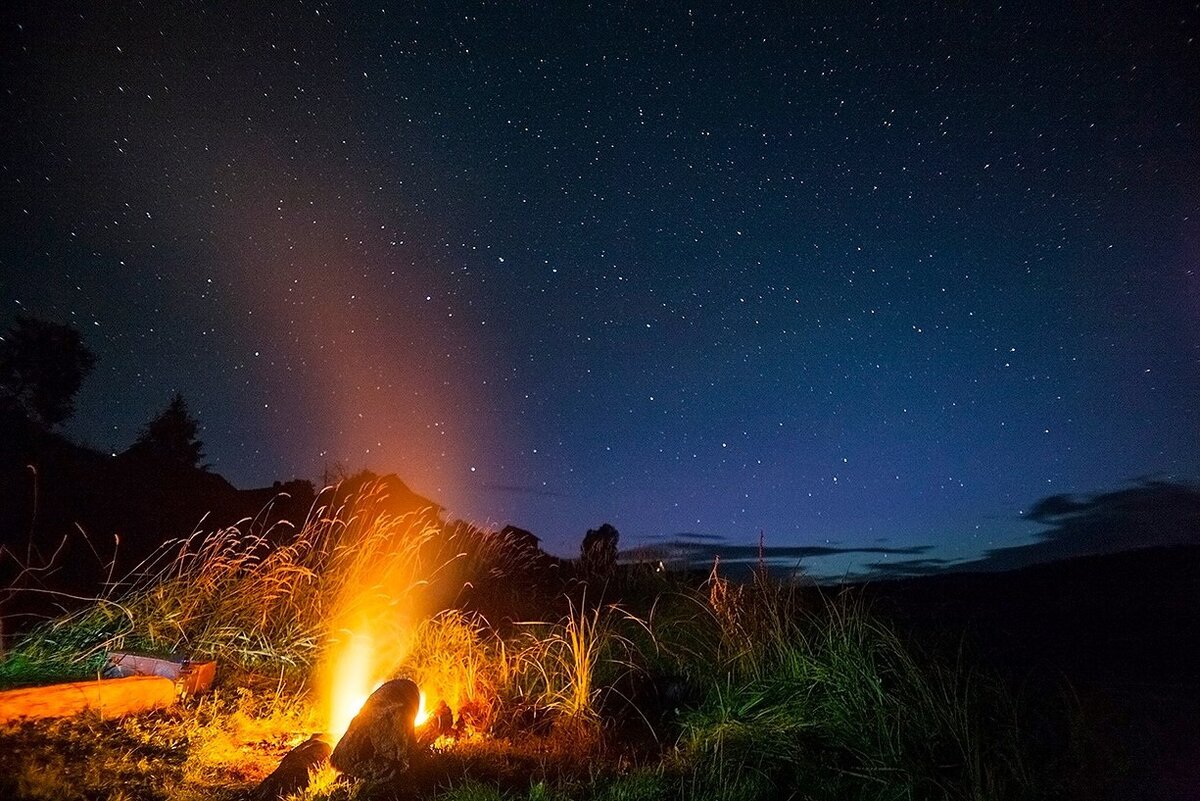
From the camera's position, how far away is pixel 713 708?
6.19m

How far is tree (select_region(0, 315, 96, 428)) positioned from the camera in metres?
23.0

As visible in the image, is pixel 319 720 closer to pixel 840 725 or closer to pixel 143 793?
pixel 143 793

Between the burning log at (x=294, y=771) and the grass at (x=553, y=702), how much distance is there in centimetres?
12

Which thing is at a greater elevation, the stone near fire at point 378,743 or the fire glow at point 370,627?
the fire glow at point 370,627

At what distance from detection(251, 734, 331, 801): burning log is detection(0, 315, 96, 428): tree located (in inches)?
902

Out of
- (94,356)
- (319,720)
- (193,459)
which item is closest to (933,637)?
(319,720)

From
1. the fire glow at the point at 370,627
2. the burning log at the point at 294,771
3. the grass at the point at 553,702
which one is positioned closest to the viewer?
the burning log at the point at 294,771

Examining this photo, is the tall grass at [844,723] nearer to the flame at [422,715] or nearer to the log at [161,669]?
the flame at [422,715]

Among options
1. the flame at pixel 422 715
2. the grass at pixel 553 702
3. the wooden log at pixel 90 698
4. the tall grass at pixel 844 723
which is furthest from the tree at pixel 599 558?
the wooden log at pixel 90 698

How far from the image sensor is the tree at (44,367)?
23016mm

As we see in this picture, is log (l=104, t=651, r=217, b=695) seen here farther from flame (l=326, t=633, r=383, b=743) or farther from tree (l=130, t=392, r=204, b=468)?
tree (l=130, t=392, r=204, b=468)

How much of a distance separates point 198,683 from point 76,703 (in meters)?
1.01

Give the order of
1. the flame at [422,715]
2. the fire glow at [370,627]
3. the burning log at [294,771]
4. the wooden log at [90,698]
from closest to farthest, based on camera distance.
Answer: the burning log at [294,771], the wooden log at [90,698], the flame at [422,715], the fire glow at [370,627]

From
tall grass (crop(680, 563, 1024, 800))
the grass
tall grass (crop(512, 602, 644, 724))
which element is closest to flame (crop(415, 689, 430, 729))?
the grass
